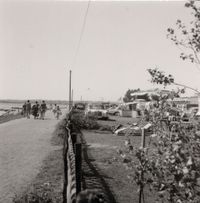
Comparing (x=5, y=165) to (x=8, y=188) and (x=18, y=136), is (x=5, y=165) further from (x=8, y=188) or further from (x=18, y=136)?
(x=18, y=136)

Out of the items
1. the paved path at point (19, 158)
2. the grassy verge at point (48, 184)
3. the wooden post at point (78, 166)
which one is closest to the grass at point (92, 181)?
the grassy verge at point (48, 184)

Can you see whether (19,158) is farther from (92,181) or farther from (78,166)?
(78,166)

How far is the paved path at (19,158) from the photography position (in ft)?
30.9

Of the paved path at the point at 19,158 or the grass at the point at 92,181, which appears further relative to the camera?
the paved path at the point at 19,158

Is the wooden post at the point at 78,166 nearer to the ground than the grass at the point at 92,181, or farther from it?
farther from it

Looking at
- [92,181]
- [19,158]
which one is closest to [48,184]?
[92,181]

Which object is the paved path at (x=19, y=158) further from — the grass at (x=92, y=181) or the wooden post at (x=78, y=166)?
the wooden post at (x=78, y=166)

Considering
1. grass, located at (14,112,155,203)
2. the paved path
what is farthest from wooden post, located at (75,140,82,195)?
the paved path

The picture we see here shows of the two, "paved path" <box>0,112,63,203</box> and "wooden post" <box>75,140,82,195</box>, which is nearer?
"wooden post" <box>75,140,82,195</box>

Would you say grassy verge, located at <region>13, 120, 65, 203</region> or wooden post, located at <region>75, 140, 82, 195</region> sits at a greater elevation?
wooden post, located at <region>75, 140, 82, 195</region>

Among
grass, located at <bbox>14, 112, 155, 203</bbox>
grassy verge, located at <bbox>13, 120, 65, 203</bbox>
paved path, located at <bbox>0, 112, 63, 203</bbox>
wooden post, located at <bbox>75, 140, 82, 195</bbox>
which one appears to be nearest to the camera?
wooden post, located at <bbox>75, 140, 82, 195</bbox>

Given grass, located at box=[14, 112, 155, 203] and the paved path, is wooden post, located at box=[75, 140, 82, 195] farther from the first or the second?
the paved path

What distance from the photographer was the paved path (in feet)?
30.9

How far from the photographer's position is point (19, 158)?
13406 millimetres
